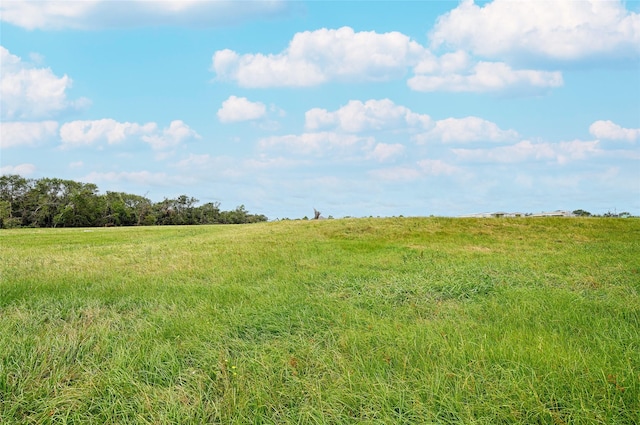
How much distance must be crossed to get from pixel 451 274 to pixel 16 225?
5515 cm

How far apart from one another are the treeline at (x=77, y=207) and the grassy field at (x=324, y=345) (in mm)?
49030

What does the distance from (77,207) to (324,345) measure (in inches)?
2238

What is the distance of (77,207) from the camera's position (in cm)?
5309

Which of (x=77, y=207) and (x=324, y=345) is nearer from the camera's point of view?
(x=324, y=345)

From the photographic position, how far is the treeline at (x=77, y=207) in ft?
172

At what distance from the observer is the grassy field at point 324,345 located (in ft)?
11.7

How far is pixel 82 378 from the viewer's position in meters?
4.27

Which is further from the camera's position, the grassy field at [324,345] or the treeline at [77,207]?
the treeline at [77,207]

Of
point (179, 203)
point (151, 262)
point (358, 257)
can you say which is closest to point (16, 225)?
point (179, 203)

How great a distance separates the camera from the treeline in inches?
2058

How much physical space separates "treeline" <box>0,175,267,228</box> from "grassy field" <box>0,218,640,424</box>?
161 feet

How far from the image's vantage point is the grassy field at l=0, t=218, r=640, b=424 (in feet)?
11.7

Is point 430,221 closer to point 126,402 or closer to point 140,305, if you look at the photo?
point 140,305

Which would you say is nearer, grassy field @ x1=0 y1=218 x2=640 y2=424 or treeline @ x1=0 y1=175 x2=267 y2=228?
grassy field @ x1=0 y1=218 x2=640 y2=424
